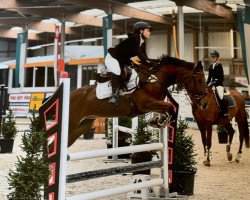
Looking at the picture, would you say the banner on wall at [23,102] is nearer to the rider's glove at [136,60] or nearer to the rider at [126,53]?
the rider's glove at [136,60]

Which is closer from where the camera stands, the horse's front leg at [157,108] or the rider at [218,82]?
the horse's front leg at [157,108]

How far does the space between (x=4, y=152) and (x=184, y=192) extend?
3919mm

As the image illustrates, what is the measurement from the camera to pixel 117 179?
430 cm

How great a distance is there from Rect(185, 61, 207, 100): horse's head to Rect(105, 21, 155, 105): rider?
448 millimetres

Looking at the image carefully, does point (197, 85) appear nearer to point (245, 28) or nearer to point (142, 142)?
point (142, 142)

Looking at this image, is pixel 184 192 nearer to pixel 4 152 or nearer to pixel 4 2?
pixel 4 152

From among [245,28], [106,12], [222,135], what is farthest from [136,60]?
Answer: [106,12]

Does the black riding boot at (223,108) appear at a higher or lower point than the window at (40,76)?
lower

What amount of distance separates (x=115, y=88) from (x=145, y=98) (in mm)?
300

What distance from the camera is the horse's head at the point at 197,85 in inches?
143

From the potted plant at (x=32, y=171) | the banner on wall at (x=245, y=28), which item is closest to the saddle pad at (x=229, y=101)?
the banner on wall at (x=245, y=28)

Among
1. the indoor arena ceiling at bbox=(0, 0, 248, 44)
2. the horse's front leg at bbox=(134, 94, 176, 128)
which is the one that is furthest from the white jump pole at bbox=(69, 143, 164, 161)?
the indoor arena ceiling at bbox=(0, 0, 248, 44)

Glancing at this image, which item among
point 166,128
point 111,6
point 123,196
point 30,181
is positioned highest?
point 111,6

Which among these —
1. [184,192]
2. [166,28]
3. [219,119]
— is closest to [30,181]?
[184,192]
